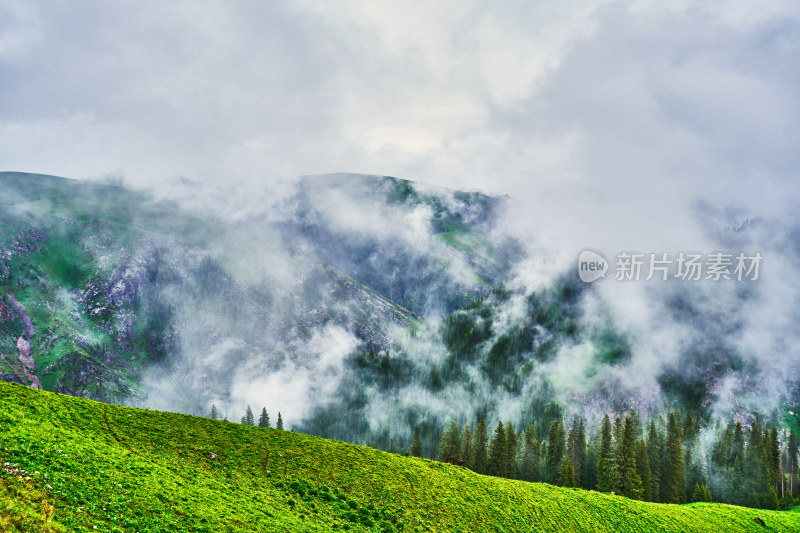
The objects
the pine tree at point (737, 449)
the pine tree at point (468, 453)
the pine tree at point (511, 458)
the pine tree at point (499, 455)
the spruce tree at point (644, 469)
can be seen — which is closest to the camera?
the spruce tree at point (644, 469)

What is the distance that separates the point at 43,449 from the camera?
2941 cm

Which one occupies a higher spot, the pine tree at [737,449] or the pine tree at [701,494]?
the pine tree at [737,449]

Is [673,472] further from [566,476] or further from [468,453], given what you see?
[468,453]

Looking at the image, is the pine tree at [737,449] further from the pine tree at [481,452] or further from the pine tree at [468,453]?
the pine tree at [468,453]

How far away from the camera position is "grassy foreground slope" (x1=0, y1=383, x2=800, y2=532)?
25.9m

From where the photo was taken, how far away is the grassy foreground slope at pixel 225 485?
25.9 m

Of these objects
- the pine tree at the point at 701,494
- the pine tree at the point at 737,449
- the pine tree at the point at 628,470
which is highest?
the pine tree at the point at 737,449

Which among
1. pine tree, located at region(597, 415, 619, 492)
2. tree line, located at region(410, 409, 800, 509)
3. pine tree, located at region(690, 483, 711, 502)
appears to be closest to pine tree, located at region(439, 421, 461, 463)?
tree line, located at region(410, 409, 800, 509)

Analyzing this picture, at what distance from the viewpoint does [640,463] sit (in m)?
108

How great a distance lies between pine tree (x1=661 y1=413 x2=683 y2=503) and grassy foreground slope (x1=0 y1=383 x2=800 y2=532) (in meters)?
48.2

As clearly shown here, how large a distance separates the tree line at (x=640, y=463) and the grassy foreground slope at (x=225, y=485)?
37.8 m

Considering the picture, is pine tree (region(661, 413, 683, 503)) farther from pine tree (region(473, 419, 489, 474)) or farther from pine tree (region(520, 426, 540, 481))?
pine tree (region(473, 419, 489, 474))

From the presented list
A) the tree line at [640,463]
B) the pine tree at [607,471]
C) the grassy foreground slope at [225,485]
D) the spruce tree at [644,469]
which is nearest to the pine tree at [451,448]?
the tree line at [640,463]

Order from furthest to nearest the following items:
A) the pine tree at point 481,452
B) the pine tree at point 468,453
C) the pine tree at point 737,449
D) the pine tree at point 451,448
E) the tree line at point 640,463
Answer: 1. the pine tree at point 737,449
2. the pine tree at point 451,448
3. the pine tree at point 481,452
4. the pine tree at point 468,453
5. the tree line at point 640,463
